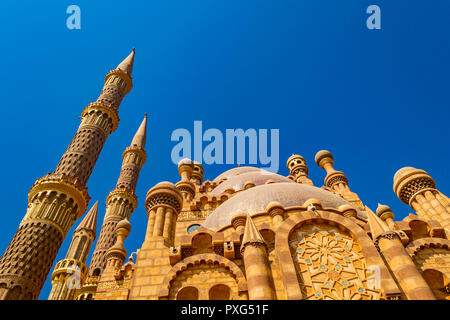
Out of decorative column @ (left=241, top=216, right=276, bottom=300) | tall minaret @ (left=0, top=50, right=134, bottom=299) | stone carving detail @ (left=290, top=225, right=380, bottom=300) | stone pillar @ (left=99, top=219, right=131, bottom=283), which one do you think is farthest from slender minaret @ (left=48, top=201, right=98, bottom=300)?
stone carving detail @ (left=290, top=225, right=380, bottom=300)

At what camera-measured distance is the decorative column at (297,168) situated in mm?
26084

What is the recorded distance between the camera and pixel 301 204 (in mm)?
12188

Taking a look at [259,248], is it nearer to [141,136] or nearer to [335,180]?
[335,180]

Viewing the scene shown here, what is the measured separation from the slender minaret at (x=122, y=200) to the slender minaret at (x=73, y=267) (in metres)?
2.14

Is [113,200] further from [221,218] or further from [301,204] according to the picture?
[301,204]

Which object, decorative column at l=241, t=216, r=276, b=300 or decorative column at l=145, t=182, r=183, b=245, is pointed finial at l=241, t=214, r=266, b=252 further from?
decorative column at l=145, t=182, r=183, b=245

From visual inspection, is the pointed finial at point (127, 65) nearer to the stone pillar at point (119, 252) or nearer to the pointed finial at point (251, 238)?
the stone pillar at point (119, 252)

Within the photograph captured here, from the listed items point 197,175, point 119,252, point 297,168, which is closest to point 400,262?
point 119,252

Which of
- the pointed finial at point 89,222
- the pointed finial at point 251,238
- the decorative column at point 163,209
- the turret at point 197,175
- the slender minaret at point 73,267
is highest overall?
the turret at point 197,175

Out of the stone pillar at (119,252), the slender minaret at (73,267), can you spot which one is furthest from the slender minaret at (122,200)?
the stone pillar at (119,252)

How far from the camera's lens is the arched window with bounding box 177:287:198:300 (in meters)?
8.52

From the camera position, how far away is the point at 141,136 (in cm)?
3128

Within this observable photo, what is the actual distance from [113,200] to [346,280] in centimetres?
1975
